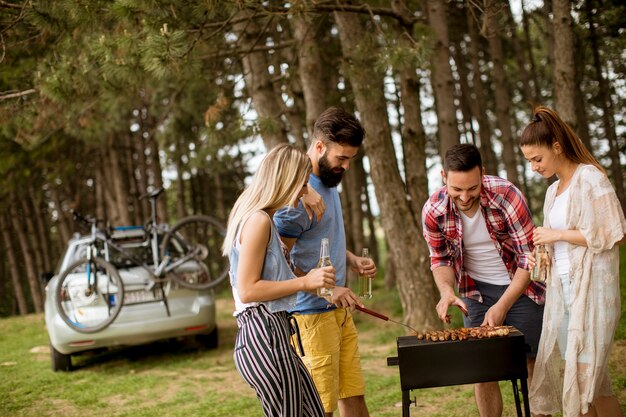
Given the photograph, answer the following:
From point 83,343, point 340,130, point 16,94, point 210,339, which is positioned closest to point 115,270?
point 83,343

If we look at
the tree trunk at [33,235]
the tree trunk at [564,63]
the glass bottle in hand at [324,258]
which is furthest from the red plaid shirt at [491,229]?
the tree trunk at [33,235]

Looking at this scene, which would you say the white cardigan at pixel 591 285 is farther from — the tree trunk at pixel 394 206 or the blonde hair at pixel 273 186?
the tree trunk at pixel 394 206

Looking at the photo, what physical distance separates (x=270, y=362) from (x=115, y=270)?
5.37 metres

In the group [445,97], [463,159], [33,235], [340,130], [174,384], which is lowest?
[174,384]

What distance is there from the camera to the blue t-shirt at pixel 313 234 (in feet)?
12.5

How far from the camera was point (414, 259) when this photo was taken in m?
8.59

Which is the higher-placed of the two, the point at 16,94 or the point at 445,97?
the point at 16,94

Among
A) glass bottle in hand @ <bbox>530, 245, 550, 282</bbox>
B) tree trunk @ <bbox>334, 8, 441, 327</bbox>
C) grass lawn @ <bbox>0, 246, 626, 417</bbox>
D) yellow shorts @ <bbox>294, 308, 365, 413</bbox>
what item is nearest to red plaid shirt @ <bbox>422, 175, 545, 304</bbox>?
glass bottle in hand @ <bbox>530, 245, 550, 282</bbox>

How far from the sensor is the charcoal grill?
3643mm

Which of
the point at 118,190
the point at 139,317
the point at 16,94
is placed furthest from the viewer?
the point at 118,190

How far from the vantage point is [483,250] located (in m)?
4.30

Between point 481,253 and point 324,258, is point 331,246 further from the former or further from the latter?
point 481,253

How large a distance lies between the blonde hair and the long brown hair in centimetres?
141

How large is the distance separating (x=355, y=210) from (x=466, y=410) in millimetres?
10207
